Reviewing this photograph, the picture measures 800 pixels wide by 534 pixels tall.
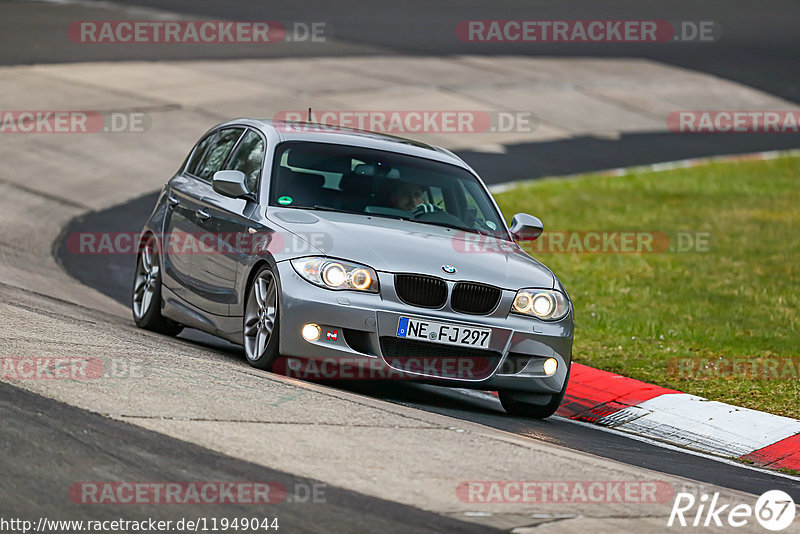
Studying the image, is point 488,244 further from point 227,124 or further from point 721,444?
point 227,124

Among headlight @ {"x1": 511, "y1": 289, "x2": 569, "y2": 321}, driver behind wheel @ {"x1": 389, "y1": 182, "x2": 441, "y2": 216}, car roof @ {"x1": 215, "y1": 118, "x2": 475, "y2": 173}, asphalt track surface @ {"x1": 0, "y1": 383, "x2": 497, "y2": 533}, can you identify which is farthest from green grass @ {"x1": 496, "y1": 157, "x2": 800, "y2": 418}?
asphalt track surface @ {"x1": 0, "y1": 383, "x2": 497, "y2": 533}

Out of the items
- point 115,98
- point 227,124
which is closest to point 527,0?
point 115,98

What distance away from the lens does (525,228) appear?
9852 millimetres

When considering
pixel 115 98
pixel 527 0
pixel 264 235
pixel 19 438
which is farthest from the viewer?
pixel 527 0

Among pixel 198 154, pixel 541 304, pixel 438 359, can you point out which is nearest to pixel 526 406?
pixel 541 304

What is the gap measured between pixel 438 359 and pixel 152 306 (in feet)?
10.3

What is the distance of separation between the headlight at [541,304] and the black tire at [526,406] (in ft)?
1.67

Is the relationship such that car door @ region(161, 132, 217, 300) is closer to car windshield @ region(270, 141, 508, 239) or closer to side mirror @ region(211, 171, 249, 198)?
side mirror @ region(211, 171, 249, 198)

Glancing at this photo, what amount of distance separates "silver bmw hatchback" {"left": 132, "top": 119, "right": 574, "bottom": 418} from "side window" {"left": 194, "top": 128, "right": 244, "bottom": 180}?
0.03 metres

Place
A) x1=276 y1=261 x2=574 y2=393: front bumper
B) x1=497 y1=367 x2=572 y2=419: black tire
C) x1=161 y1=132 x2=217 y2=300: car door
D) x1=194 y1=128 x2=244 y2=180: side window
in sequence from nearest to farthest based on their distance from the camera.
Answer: x1=276 y1=261 x2=574 y2=393: front bumper
x1=497 y1=367 x2=572 y2=419: black tire
x1=161 y1=132 x2=217 y2=300: car door
x1=194 y1=128 x2=244 y2=180: side window

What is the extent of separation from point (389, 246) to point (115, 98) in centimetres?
1557

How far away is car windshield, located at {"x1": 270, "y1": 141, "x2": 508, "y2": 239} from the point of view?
9.34 m

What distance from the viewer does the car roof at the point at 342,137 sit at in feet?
32.4

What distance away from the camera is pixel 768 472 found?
845 centimetres
